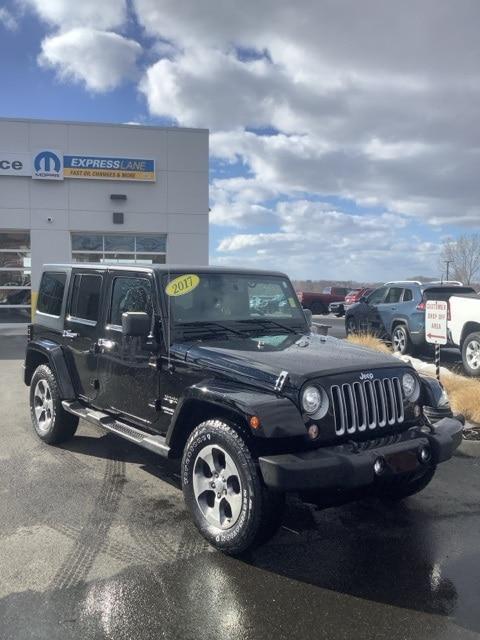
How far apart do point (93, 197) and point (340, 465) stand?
17049 mm

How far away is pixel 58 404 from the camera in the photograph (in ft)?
18.4

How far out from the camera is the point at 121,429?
4609mm

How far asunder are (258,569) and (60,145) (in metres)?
17.6

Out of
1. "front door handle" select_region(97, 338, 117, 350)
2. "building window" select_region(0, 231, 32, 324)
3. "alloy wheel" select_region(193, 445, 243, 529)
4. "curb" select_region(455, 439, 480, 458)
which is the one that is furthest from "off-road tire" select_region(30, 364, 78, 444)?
"building window" select_region(0, 231, 32, 324)

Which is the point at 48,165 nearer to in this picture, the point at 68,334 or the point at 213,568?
the point at 68,334

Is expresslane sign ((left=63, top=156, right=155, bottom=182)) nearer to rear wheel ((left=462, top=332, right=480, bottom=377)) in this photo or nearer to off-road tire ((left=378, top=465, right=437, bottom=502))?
rear wheel ((left=462, top=332, right=480, bottom=377))

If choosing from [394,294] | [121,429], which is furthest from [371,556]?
[394,294]

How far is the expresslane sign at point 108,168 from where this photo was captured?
18297 mm

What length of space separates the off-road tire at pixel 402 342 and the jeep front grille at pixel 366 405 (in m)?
8.51

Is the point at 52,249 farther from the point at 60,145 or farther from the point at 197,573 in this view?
the point at 197,573

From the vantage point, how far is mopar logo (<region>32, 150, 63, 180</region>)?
59.2 ft

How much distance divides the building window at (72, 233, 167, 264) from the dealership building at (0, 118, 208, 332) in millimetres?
35

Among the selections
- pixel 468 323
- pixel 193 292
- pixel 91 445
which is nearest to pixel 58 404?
pixel 91 445

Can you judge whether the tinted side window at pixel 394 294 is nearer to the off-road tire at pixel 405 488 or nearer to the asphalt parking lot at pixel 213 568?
the asphalt parking lot at pixel 213 568
